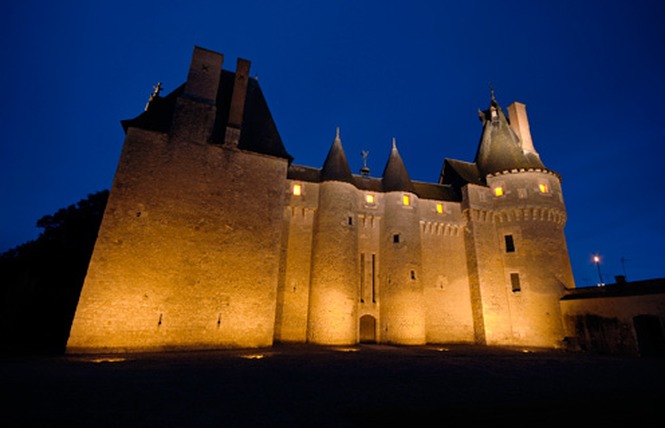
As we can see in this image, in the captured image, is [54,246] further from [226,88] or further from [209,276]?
[226,88]

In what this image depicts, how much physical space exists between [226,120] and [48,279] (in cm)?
1371

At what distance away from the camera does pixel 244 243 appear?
1516cm

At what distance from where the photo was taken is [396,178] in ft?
74.0

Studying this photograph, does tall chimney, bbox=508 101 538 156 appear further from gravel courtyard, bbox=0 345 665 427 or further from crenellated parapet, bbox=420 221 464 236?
gravel courtyard, bbox=0 345 665 427

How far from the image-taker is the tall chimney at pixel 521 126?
2466 cm

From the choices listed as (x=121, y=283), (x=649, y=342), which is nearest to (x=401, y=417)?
(x=121, y=283)

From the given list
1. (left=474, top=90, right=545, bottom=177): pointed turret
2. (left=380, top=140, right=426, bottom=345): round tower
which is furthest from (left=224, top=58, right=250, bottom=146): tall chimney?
(left=474, top=90, right=545, bottom=177): pointed turret

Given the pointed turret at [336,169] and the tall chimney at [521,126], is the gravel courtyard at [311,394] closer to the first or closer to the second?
the pointed turret at [336,169]

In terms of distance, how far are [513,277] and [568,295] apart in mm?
3051

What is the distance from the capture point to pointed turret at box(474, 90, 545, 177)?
23.1 metres

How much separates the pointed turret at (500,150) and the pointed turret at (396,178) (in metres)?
6.56

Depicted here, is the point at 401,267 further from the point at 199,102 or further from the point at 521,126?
the point at 521,126

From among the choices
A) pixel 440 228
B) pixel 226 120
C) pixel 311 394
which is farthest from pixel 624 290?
pixel 226 120

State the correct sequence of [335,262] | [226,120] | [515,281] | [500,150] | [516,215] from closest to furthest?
[226,120]
[335,262]
[515,281]
[516,215]
[500,150]
